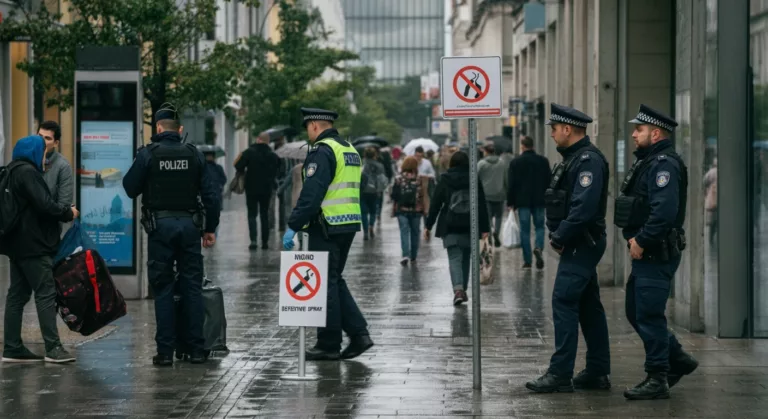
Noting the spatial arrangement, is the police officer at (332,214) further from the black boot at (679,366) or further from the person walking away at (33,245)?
the black boot at (679,366)

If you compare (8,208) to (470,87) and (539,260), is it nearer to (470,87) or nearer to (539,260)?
(470,87)

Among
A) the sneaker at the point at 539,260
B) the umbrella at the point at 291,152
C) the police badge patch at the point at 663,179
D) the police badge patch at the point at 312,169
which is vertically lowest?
the sneaker at the point at 539,260

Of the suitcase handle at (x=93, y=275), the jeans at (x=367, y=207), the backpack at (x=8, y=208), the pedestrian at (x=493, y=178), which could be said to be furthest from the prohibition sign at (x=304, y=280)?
the jeans at (x=367, y=207)

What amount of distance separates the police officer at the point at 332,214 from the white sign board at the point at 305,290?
0.63 m

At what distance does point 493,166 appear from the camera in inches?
870

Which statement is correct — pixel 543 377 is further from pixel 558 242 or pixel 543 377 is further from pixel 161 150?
pixel 161 150

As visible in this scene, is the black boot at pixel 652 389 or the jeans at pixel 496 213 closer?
the black boot at pixel 652 389

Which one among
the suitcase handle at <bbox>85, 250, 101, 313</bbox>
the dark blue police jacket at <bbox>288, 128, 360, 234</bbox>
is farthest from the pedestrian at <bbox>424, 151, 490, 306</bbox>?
the suitcase handle at <bbox>85, 250, 101, 313</bbox>

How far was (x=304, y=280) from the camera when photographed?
10.1 metres

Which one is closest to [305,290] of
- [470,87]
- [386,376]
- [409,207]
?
[386,376]

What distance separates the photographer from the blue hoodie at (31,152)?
10.7 m

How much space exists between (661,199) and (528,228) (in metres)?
11.5

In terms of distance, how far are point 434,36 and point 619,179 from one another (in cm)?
17021

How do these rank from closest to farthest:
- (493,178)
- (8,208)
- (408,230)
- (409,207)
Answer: (8,208), (408,230), (409,207), (493,178)
